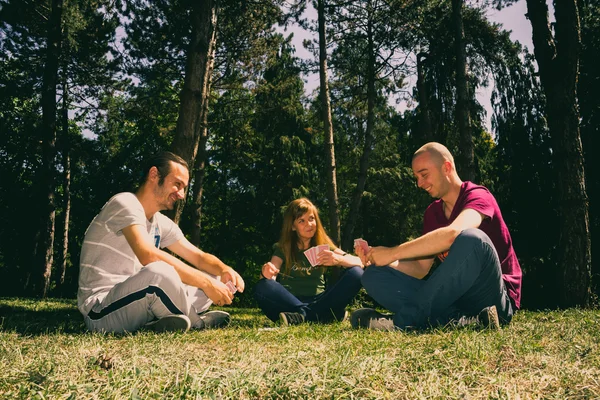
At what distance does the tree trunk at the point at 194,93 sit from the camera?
19.7 feet

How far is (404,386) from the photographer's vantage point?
1.68 metres

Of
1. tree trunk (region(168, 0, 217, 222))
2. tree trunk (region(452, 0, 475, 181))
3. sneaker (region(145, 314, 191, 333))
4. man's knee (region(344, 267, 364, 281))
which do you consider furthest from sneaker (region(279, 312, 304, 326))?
tree trunk (region(452, 0, 475, 181))

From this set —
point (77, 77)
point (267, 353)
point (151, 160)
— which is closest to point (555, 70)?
point (151, 160)

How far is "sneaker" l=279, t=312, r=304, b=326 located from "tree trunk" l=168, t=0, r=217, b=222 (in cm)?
242

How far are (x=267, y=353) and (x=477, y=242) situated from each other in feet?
5.00

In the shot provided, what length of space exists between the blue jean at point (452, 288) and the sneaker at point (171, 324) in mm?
1489

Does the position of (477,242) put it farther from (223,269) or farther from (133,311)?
(133,311)

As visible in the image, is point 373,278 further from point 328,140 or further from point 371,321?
point 328,140

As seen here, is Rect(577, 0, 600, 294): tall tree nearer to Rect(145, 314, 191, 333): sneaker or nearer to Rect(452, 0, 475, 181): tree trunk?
Rect(452, 0, 475, 181): tree trunk

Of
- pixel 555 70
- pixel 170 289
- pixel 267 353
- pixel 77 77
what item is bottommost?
pixel 267 353

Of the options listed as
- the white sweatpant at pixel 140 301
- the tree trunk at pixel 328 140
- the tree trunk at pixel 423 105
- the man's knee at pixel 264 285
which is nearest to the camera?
the white sweatpant at pixel 140 301

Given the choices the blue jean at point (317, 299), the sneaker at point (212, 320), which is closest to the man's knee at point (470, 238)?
the blue jean at point (317, 299)

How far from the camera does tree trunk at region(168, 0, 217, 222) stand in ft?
19.7

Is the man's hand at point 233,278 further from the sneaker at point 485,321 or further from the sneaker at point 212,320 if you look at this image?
the sneaker at point 485,321
